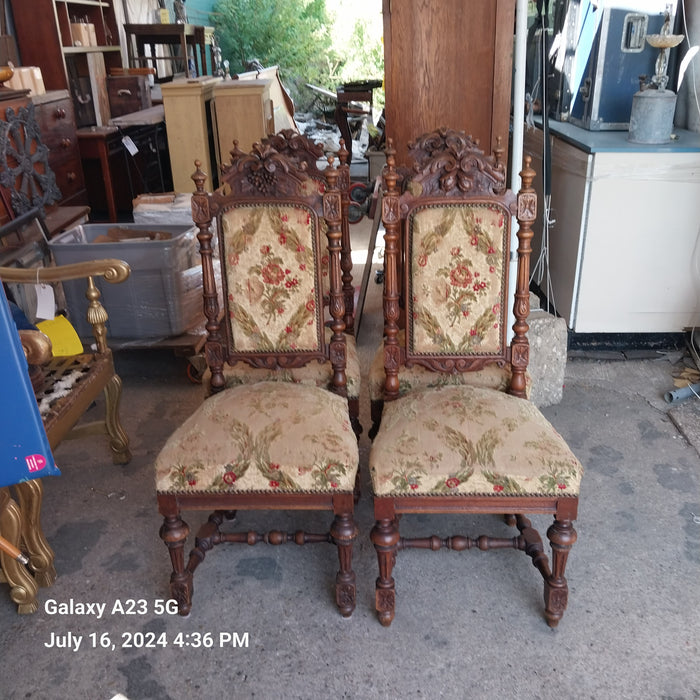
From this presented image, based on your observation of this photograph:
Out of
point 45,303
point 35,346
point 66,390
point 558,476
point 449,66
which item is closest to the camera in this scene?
point 558,476

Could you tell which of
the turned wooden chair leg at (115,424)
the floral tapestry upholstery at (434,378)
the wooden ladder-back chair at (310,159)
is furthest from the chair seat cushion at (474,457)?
the turned wooden chair leg at (115,424)

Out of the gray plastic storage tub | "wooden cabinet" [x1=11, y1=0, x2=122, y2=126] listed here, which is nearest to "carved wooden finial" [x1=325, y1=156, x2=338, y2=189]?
the gray plastic storage tub

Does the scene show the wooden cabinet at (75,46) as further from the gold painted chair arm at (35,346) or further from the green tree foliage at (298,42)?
the green tree foliage at (298,42)

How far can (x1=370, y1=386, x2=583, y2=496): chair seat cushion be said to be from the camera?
1.51 meters

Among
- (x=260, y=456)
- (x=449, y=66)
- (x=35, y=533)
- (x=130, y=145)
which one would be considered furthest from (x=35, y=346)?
(x=130, y=145)

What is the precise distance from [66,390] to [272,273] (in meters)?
0.70

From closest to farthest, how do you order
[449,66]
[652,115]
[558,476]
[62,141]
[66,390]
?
[558,476] → [66,390] → [449,66] → [652,115] → [62,141]

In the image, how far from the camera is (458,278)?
5.89ft

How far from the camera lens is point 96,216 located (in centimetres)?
478

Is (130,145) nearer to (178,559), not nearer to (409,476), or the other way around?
(178,559)

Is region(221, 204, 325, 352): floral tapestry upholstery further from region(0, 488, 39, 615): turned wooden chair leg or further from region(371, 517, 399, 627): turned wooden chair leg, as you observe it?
region(0, 488, 39, 615): turned wooden chair leg

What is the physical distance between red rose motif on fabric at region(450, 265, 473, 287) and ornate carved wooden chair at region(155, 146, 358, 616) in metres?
0.31

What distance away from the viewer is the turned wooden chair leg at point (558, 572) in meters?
1.56

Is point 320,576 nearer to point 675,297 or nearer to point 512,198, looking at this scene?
point 512,198
